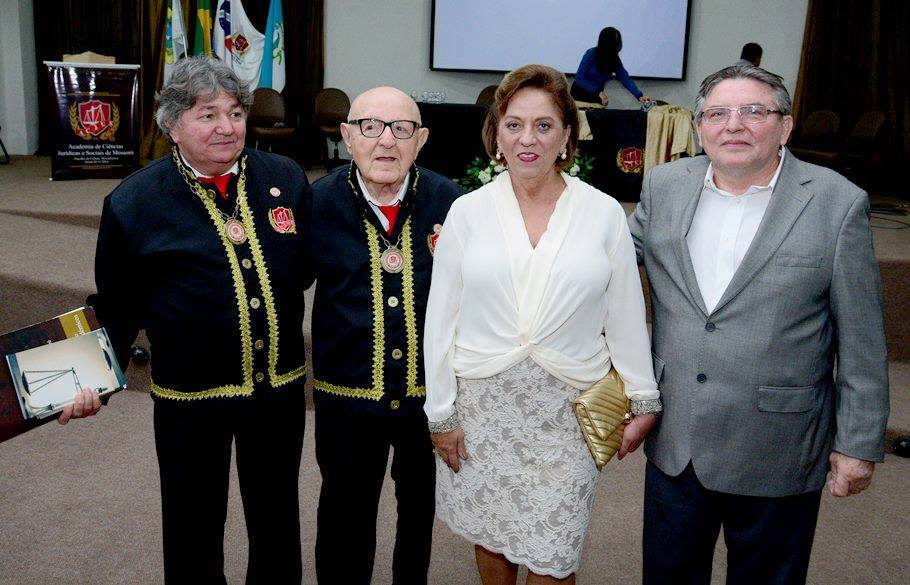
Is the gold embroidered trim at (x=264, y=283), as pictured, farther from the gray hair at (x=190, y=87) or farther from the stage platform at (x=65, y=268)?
the stage platform at (x=65, y=268)

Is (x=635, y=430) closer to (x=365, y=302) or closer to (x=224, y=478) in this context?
(x=365, y=302)

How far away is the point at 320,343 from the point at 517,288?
0.54 metres

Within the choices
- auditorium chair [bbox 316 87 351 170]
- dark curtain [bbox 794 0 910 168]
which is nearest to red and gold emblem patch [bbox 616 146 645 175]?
dark curtain [bbox 794 0 910 168]

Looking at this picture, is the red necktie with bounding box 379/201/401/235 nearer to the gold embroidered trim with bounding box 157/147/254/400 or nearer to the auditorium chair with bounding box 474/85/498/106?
the gold embroidered trim with bounding box 157/147/254/400

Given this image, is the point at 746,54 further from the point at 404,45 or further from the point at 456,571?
the point at 456,571

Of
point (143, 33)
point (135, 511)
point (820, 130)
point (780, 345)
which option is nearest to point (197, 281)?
point (780, 345)

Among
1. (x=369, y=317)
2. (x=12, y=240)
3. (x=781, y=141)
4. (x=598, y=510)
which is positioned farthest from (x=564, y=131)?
(x=12, y=240)

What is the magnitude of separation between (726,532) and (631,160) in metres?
5.40

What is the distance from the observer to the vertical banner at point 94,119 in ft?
22.3

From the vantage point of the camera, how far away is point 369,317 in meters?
1.99

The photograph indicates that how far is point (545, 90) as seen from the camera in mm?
1832

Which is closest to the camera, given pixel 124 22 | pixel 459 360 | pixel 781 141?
pixel 781 141

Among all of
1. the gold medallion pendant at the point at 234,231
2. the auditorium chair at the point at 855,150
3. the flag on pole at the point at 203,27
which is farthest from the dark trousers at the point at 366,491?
the flag on pole at the point at 203,27

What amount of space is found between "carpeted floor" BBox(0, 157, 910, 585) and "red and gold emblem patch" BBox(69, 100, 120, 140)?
291 centimetres
